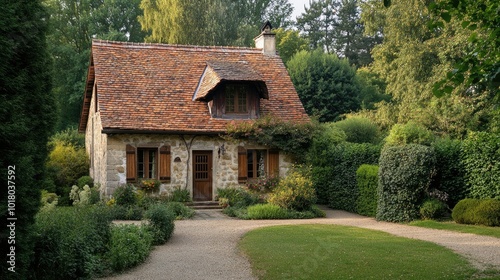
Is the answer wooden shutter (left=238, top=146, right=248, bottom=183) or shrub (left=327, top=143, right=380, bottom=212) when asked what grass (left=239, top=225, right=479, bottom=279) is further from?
wooden shutter (left=238, top=146, right=248, bottom=183)

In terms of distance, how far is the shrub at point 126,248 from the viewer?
10.2m

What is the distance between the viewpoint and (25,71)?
302 inches

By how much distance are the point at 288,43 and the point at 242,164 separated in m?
23.0

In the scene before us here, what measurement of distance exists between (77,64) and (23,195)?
31.7m

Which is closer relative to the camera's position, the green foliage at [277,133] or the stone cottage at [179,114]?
the stone cottage at [179,114]

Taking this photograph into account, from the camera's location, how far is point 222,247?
42.3 ft

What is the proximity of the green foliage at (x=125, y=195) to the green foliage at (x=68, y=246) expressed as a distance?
8.52m

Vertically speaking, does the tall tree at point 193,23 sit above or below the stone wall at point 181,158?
above

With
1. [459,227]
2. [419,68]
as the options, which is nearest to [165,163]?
[459,227]

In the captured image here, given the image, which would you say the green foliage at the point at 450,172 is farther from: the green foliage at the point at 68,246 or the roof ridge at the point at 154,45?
the roof ridge at the point at 154,45

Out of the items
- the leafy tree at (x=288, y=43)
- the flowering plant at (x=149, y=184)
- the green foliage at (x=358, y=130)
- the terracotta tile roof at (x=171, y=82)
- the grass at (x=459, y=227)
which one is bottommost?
the grass at (x=459, y=227)

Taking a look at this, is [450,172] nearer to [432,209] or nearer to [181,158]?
[432,209]

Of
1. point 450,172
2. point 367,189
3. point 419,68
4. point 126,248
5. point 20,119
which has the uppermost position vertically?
point 419,68

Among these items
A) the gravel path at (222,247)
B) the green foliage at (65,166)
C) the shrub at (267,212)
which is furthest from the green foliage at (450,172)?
the green foliage at (65,166)
